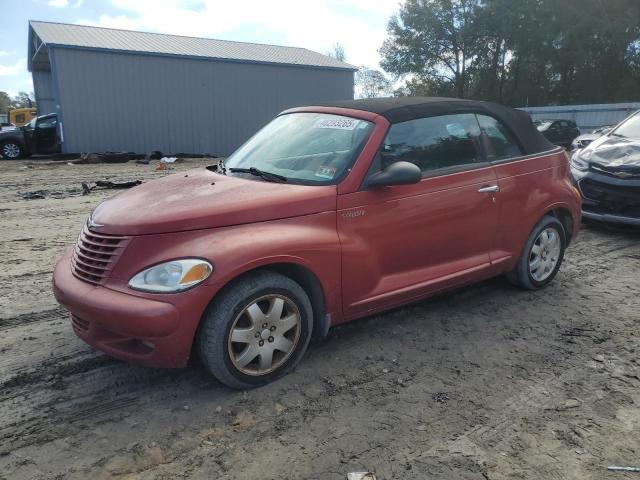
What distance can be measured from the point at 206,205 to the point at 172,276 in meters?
0.51

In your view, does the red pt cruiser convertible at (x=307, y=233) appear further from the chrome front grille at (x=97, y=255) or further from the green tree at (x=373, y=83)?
the green tree at (x=373, y=83)

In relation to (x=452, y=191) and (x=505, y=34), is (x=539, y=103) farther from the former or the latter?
(x=452, y=191)

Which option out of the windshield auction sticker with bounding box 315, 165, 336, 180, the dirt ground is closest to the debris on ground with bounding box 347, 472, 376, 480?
the dirt ground

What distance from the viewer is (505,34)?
4159 centimetres

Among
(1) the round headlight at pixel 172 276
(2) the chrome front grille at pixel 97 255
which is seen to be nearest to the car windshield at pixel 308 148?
(1) the round headlight at pixel 172 276

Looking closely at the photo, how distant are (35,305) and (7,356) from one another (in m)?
0.94

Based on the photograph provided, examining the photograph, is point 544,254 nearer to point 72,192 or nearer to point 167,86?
point 72,192

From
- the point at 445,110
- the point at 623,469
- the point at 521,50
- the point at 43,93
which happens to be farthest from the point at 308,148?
the point at 521,50

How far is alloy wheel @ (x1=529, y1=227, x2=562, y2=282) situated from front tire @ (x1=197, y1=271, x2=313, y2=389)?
8.08ft

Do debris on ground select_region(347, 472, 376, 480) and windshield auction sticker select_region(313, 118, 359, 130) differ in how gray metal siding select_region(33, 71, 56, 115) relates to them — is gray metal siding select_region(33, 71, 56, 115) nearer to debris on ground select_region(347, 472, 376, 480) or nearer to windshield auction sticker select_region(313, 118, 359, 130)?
windshield auction sticker select_region(313, 118, 359, 130)

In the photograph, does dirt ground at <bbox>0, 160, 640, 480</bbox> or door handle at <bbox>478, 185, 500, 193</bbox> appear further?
door handle at <bbox>478, 185, 500, 193</bbox>

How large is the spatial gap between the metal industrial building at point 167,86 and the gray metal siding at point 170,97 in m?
0.04

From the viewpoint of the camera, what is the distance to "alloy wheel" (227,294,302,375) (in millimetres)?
3008

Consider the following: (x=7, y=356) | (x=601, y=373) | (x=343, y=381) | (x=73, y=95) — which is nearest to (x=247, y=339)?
(x=343, y=381)
